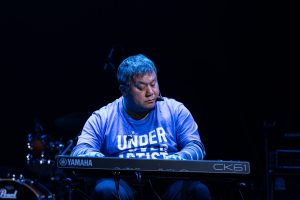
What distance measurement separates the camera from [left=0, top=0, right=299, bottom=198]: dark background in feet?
18.0

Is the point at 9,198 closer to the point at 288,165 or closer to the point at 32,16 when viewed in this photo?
the point at 32,16

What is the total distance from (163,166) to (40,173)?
11.5 ft

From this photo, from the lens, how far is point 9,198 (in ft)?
16.0

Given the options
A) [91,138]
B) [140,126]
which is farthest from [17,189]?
[140,126]

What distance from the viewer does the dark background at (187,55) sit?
550cm

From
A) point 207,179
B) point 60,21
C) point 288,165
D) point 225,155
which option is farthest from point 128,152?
point 60,21

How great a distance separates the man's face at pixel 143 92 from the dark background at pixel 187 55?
2339mm

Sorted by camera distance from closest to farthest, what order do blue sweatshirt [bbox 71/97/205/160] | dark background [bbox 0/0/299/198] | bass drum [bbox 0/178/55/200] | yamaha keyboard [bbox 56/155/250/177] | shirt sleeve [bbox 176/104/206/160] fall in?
1. yamaha keyboard [bbox 56/155/250/177]
2. shirt sleeve [bbox 176/104/206/160]
3. blue sweatshirt [bbox 71/97/205/160]
4. bass drum [bbox 0/178/55/200]
5. dark background [bbox 0/0/299/198]

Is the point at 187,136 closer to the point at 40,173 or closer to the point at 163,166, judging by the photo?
the point at 163,166

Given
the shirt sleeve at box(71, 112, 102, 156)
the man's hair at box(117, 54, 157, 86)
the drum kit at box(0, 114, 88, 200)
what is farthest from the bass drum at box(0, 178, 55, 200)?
the man's hair at box(117, 54, 157, 86)

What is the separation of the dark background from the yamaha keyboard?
A: 10.3 feet

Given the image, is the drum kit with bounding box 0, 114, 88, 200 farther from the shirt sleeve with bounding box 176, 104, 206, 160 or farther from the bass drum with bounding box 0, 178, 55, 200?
the shirt sleeve with bounding box 176, 104, 206, 160

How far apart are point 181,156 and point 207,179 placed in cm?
47

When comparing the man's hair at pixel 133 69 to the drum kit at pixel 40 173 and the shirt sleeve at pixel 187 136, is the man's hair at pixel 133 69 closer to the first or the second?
the shirt sleeve at pixel 187 136
